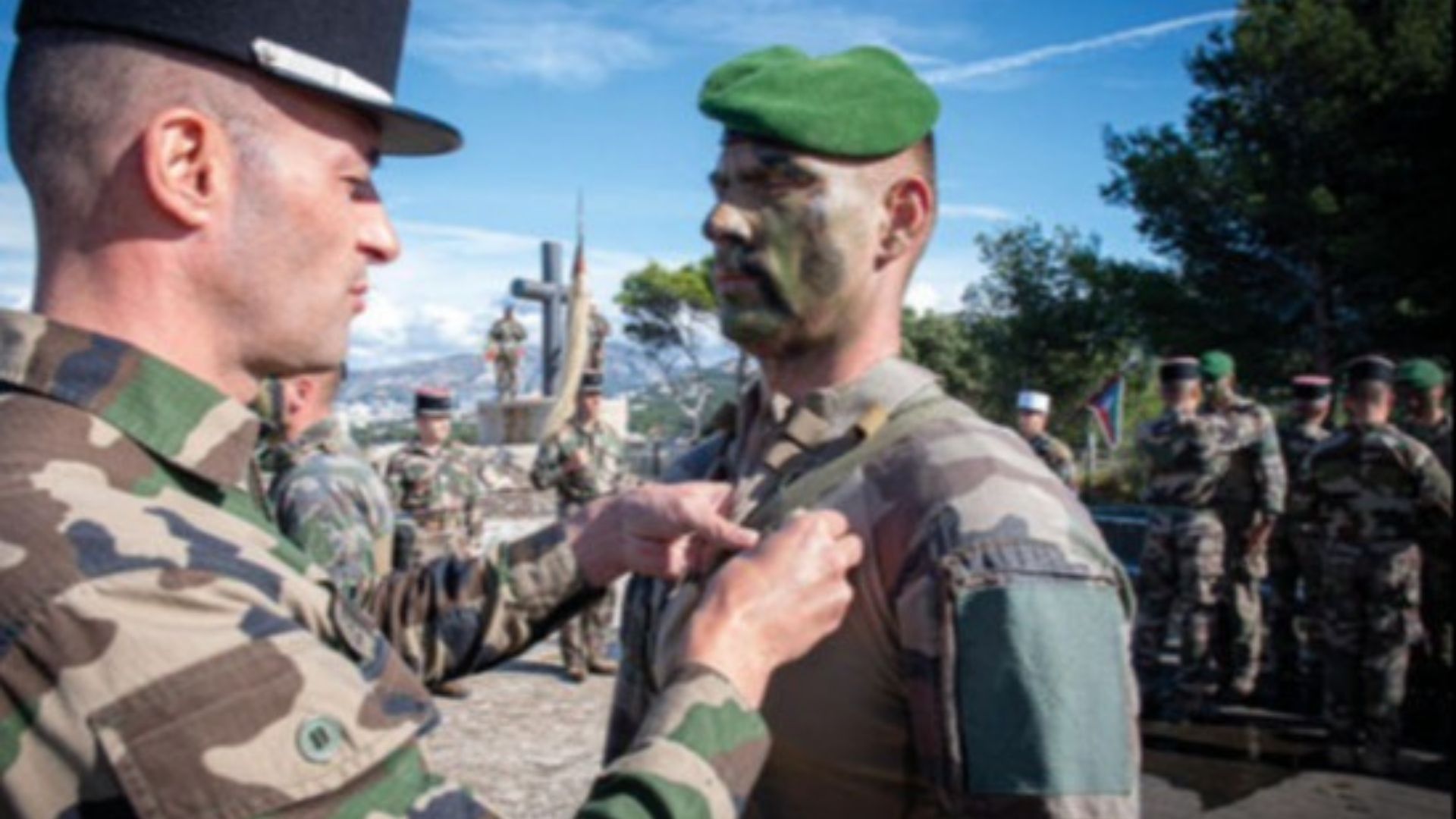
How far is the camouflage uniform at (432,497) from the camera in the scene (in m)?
9.93

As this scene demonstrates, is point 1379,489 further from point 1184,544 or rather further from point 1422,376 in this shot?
point 1422,376

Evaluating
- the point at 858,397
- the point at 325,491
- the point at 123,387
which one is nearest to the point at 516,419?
the point at 325,491

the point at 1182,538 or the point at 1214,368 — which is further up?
the point at 1214,368

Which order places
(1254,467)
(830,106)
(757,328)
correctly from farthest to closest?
1. (1254,467)
2. (757,328)
3. (830,106)

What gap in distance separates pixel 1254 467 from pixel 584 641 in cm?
547

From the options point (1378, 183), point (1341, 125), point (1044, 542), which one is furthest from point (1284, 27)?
point (1044, 542)

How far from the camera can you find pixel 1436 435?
8.23 metres

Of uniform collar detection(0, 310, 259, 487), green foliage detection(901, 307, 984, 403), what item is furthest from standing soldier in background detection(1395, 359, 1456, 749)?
green foliage detection(901, 307, 984, 403)

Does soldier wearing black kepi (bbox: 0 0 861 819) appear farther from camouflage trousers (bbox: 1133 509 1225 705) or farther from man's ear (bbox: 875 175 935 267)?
camouflage trousers (bbox: 1133 509 1225 705)

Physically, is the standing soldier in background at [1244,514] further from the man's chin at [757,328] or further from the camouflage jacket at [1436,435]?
the man's chin at [757,328]

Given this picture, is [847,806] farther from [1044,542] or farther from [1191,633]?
[1191,633]

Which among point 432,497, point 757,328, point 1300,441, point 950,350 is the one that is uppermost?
point 950,350

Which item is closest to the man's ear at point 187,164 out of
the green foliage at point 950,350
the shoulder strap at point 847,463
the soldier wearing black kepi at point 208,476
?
the soldier wearing black kepi at point 208,476

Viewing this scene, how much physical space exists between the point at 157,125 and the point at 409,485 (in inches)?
345
